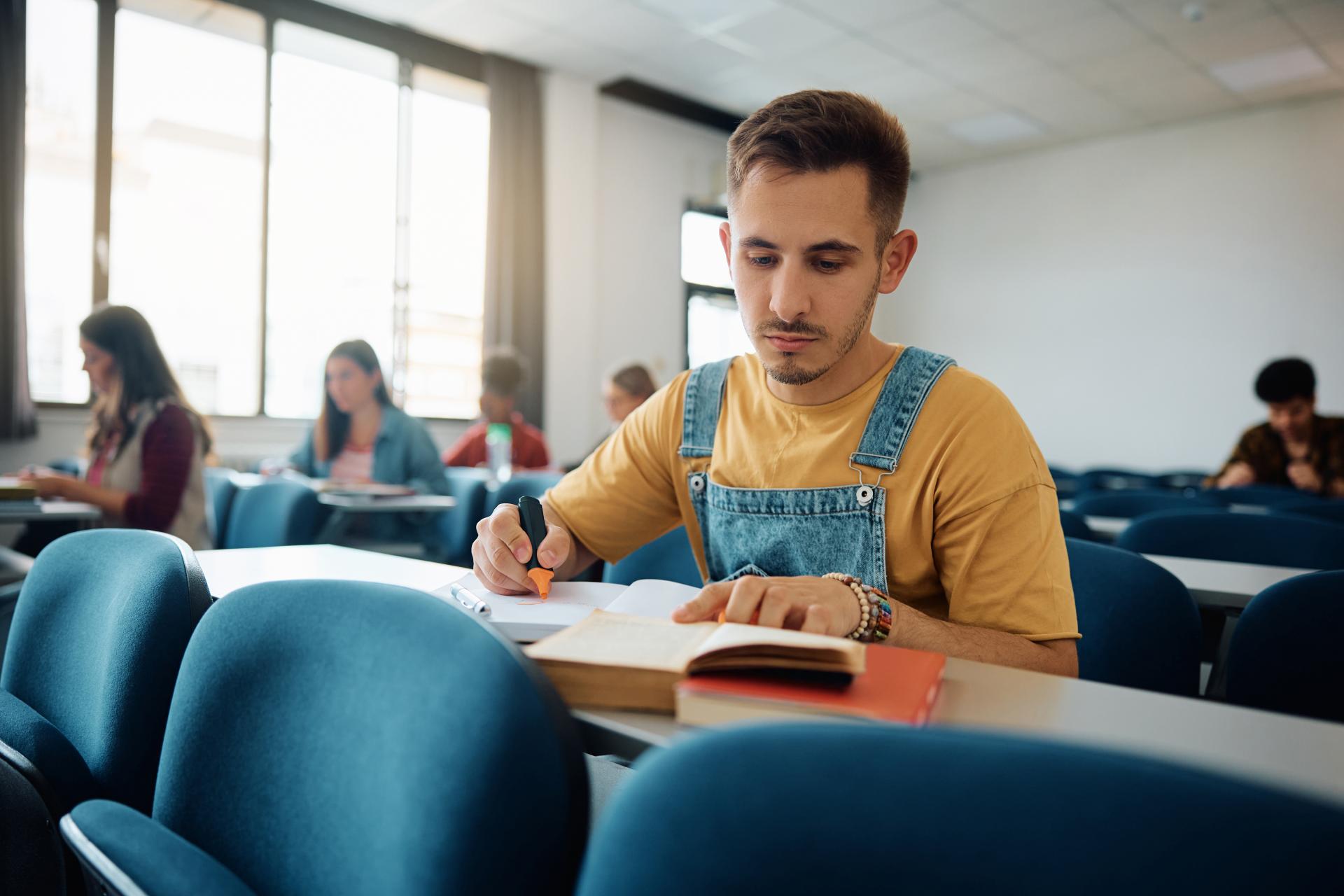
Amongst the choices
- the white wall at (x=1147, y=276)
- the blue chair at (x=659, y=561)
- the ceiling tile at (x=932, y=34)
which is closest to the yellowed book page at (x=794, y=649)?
the blue chair at (x=659, y=561)

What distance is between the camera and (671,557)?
1771 mm

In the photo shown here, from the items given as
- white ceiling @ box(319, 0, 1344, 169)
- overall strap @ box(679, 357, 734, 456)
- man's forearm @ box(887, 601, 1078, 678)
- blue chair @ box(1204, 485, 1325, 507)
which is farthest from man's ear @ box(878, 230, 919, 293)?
white ceiling @ box(319, 0, 1344, 169)

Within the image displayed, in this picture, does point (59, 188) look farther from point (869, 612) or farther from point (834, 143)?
point (869, 612)

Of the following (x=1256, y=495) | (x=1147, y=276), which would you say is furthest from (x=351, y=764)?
(x=1147, y=276)

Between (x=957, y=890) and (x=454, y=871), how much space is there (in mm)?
354

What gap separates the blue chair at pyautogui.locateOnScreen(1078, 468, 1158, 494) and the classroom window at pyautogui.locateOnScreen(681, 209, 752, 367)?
113 inches

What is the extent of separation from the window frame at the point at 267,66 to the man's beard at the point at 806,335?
4.69 metres

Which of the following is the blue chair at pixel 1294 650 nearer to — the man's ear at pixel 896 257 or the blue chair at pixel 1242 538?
the man's ear at pixel 896 257

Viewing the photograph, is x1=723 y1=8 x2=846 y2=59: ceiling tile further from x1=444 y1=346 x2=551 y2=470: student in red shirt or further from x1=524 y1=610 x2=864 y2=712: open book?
x1=524 y1=610 x2=864 y2=712: open book

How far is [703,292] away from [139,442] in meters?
5.56

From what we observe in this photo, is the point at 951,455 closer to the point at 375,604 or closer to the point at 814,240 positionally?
the point at 814,240

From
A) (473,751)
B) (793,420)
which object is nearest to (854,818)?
(473,751)

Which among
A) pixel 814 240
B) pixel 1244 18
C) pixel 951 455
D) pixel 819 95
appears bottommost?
pixel 951 455

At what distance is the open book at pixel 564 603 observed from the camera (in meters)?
0.92
